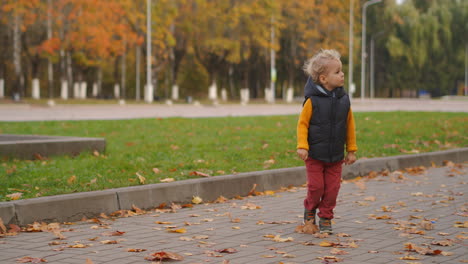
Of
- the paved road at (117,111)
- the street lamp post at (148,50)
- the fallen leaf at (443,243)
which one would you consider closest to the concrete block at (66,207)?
the fallen leaf at (443,243)

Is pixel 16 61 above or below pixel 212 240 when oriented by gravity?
above

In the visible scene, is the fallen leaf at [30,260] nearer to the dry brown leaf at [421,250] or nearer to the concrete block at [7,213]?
the concrete block at [7,213]

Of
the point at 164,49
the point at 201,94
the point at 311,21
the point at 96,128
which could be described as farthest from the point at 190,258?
the point at 201,94

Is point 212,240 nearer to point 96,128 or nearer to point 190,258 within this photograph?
point 190,258

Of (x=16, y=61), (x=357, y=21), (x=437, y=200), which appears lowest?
(x=437, y=200)

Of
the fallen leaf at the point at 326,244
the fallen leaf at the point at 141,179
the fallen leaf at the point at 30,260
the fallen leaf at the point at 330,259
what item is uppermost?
the fallen leaf at the point at 141,179

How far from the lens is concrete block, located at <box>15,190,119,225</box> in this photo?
7.05 m

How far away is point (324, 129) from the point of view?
6.65 m

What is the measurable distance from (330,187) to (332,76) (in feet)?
3.31

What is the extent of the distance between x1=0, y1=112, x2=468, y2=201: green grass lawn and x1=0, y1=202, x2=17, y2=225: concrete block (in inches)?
28.6

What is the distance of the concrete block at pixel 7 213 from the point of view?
684cm

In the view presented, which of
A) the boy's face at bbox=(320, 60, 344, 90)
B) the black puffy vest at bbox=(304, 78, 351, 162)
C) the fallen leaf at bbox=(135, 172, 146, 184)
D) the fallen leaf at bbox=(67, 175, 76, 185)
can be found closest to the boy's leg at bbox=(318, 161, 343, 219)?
the black puffy vest at bbox=(304, 78, 351, 162)

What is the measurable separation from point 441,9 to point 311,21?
47.9 ft

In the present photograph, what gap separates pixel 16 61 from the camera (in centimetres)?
4706
